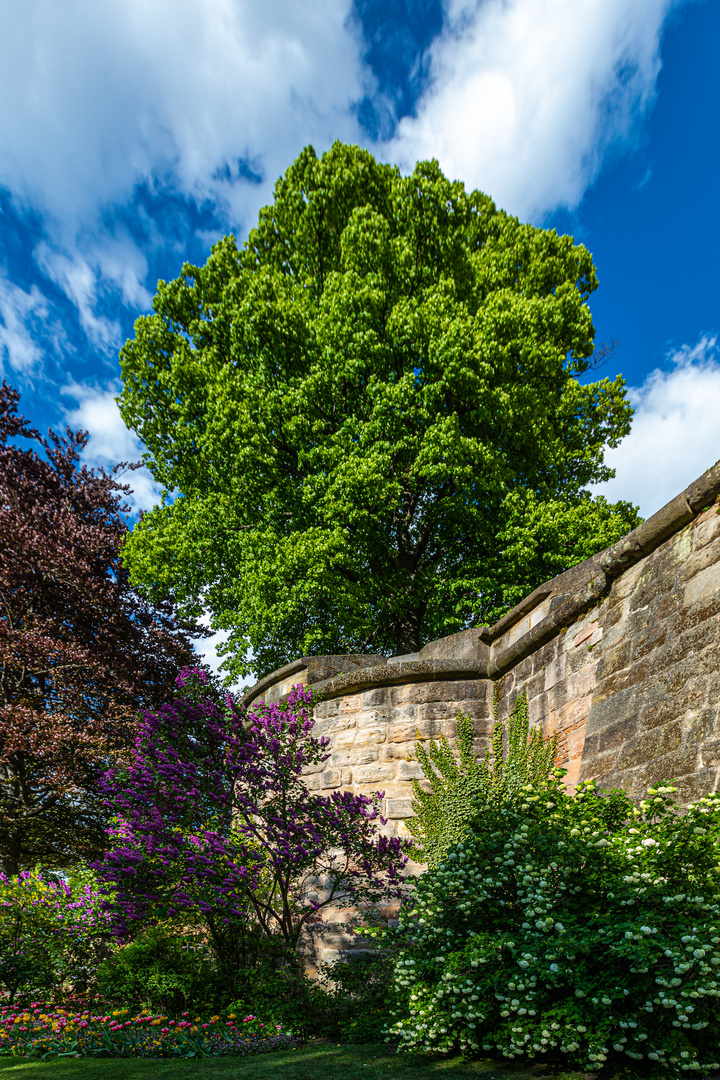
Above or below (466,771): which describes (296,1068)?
below

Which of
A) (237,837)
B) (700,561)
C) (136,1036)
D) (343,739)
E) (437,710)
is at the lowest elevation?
(136,1036)

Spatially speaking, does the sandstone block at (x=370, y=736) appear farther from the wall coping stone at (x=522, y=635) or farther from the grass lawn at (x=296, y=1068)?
the grass lawn at (x=296, y=1068)

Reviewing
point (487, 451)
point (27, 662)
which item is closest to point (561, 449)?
point (487, 451)

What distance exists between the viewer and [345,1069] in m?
3.22

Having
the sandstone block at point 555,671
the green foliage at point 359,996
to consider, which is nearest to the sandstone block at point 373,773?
the green foliage at point 359,996

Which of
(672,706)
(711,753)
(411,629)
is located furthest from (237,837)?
(411,629)

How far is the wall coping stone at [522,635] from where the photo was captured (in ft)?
13.5

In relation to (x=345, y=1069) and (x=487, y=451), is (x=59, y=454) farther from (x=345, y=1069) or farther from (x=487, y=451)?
(x=345, y=1069)

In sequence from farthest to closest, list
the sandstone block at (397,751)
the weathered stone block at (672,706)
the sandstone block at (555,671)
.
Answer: the sandstone block at (397,751), the sandstone block at (555,671), the weathered stone block at (672,706)

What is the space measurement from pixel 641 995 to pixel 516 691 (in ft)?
10.4

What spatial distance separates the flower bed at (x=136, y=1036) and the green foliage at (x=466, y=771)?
1.67 meters

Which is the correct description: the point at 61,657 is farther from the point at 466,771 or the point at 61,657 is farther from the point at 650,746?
the point at 650,746

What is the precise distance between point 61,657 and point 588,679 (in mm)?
7887

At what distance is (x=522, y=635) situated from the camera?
18.6ft
